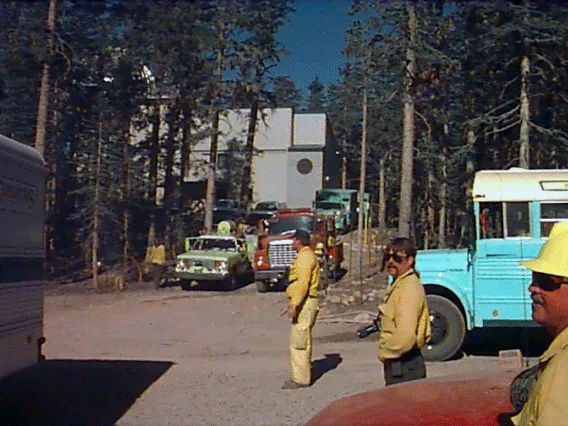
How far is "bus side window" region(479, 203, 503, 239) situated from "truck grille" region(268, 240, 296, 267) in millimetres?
13805

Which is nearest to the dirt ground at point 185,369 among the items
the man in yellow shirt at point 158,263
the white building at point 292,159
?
the man in yellow shirt at point 158,263

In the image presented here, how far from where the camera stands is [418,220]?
1560 inches

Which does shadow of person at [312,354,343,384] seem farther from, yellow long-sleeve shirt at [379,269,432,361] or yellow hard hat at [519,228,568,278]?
yellow hard hat at [519,228,568,278]

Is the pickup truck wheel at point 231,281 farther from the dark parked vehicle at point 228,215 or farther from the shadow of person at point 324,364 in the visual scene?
the dark parked vehicle at point 228,215

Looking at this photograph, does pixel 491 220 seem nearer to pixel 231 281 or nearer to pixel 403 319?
pixel 403 319

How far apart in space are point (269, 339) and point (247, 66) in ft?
84.9

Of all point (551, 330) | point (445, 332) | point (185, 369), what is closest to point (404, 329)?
point (551, 330)

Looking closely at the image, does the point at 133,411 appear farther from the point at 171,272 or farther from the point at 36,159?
the point at 171,272

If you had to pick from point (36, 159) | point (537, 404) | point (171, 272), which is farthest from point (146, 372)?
point (171, 272)

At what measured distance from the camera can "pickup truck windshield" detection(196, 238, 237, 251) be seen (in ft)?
96.2

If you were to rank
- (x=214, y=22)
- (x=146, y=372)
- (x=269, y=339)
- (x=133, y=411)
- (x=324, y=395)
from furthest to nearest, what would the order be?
(x=214, y=22), (x=269, y=339), (x=146, y=372), (x=324, y=395), (x=133, y=411)

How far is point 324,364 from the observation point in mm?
12391

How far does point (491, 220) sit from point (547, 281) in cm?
1018

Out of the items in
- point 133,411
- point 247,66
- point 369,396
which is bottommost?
point 133,411
